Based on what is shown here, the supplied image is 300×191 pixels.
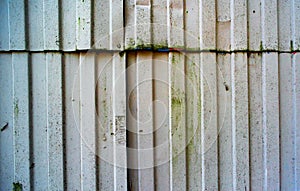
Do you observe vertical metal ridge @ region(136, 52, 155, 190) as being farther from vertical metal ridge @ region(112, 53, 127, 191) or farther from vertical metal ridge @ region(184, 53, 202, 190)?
vertical metal ridge @ region(184, 53, 202, 190)

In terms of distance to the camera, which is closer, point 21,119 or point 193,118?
point 21,119

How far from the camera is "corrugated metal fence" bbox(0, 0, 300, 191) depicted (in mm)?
1530

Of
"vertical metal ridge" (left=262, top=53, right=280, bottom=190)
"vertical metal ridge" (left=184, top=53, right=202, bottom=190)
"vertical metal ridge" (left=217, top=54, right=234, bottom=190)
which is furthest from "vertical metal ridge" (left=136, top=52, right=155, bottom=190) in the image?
"vertical metal ridge" (left=262, top=53, right=280, bottom=190)

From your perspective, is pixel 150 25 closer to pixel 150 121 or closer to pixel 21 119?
pixel 150 121

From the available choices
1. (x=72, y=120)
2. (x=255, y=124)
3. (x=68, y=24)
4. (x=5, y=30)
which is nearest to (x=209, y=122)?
(x=255, y=124)

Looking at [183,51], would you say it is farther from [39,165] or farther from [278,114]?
[39,165]

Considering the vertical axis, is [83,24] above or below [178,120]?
above

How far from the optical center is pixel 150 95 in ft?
5.29

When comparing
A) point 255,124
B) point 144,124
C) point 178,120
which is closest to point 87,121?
point 144,124

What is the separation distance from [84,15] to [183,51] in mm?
695

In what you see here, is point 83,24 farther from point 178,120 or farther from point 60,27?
point 178,120

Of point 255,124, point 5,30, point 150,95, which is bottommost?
point 255,124

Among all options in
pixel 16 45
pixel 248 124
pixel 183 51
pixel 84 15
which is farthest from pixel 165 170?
pixel 16 45

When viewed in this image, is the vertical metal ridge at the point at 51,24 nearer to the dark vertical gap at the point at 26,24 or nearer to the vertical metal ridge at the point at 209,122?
the dark vertical gap at the point at 26,24
